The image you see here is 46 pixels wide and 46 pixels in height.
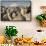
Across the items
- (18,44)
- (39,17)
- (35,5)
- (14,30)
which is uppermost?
(35,5)

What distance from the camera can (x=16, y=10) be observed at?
251 centimetres

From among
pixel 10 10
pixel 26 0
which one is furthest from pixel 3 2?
pixel 26 0

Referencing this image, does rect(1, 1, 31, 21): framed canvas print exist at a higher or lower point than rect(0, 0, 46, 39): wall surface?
higher

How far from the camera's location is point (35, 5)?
2525mm

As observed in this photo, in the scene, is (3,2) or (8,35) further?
(3,2)

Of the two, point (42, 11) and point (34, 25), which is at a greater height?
point (42, 11)

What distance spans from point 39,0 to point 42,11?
0.17 meters

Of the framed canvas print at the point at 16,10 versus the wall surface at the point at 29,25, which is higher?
the framed canvas print at the point at 16,10

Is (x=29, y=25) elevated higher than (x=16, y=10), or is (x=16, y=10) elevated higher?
(x=16, y=10)

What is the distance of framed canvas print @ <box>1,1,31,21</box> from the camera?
2.51 meters

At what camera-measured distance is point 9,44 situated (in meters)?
2.27

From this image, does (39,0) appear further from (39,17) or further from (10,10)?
(10,10)

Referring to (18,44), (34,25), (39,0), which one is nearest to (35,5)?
(39,0)

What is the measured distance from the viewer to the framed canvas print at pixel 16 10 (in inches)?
98.8
